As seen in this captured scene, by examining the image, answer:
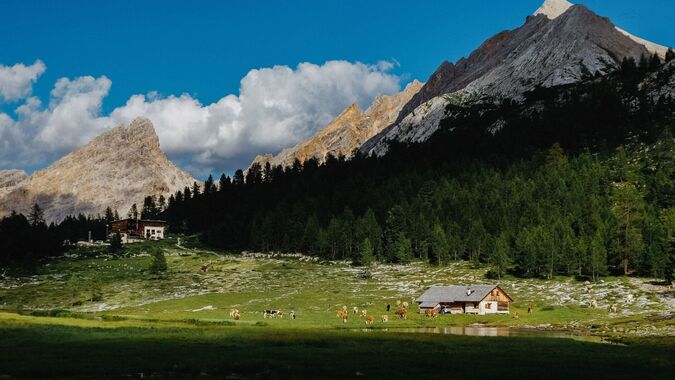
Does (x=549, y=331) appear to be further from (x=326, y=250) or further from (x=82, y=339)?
(x=326, y=250)

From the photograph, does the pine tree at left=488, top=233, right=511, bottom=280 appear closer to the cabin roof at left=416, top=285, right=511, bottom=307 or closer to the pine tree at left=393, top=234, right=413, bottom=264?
the pine tree at left=393, top=234, right=413, bottom=264

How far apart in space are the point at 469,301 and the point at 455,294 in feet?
10.9

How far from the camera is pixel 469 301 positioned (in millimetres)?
104250

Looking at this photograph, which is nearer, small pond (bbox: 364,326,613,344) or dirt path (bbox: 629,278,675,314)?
small pond (bbox: 364,326,613,344)

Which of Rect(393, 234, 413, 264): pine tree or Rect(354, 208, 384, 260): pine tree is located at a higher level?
Rect(354, 208, 384, 260): pine tree

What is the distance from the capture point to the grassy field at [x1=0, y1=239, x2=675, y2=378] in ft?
123

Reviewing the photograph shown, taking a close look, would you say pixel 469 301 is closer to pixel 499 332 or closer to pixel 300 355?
pixel 499 332

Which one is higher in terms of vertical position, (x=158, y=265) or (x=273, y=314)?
(x=158, y=265)

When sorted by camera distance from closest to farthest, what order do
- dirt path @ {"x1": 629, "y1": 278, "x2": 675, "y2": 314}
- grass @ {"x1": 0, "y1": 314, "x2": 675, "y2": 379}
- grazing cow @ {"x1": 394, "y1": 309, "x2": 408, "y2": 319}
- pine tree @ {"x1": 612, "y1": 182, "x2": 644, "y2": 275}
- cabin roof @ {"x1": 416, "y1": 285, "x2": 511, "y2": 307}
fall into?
grass @ {"x1": 0, "y1": 314, "x2": 675, "y2": 379} → grazing cow @ {"x1": 394, "y1": 309, "x2": 408, "y2": 319} → dirt path @ {"x1": 629, "y1": 278, "x2": 675, "y2": 314} → cabin roof @ {"x1": 416, "y1": 285, "x2": 511, "y2": 307} → pine tree @ {"x1": 612, "y1": 182, "x2": 644, "y2": 275}

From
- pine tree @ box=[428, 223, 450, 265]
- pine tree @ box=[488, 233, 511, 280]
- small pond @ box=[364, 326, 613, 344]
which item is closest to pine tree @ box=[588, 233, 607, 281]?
pine tree @ box=[488, 233, 511, 280]

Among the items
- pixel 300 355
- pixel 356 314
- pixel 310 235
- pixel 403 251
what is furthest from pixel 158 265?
pixel 300 355

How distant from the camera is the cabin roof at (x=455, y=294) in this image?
104m

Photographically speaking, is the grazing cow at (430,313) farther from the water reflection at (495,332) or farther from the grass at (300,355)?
the grass at (300,355)

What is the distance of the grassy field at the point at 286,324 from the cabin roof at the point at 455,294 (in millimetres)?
5836
